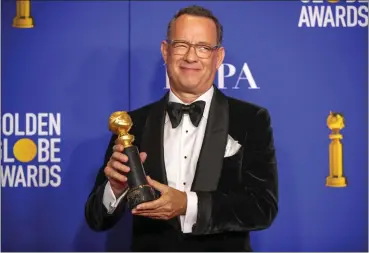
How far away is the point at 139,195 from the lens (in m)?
1.51

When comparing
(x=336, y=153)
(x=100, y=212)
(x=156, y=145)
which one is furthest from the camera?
(x=336, y=153)

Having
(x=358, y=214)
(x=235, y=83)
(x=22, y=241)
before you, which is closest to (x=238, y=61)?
(x=235, y=83)

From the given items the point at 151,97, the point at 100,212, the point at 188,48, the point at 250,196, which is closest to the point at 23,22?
the point at 151,97

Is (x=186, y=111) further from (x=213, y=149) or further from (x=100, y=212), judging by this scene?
(x=100, y=212)

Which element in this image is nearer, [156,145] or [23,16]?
[156,145]

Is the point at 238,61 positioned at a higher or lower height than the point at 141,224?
higher

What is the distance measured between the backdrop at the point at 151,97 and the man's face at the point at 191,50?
0.63 metres

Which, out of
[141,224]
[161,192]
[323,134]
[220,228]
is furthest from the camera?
[323,134]

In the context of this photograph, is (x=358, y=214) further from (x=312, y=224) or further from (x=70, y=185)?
(x=70, y=185)

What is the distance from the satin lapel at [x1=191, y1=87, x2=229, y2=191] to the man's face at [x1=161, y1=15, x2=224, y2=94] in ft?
0.39

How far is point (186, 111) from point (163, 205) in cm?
44

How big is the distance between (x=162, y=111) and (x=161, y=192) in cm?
46

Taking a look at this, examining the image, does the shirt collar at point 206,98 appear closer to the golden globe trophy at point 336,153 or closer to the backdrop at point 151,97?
the backdrop at point 151,97

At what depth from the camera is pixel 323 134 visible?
2457 millimetres
